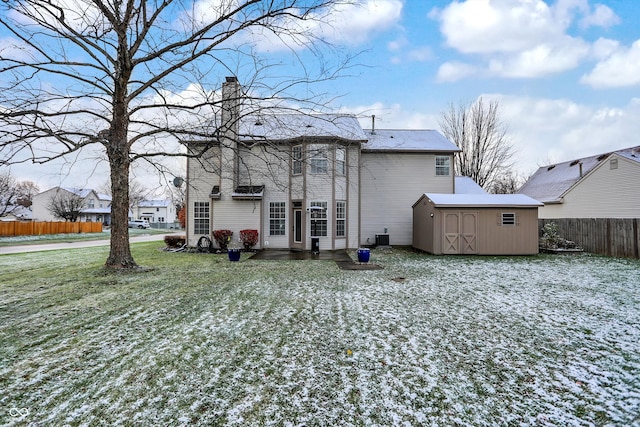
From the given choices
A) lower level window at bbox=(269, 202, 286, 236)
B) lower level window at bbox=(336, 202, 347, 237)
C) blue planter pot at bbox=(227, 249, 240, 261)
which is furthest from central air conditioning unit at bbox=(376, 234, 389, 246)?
blue planter pot at bbox=(227, 249, 240, 261)

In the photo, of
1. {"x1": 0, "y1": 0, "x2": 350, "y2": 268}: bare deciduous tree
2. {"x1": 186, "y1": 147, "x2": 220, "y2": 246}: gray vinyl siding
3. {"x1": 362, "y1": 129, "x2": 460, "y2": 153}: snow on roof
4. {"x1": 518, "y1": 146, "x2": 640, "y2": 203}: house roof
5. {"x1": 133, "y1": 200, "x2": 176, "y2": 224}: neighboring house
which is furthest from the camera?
{"x1": 133, "y1": 200, "x2": 176, "y2": 224}: neighboring house

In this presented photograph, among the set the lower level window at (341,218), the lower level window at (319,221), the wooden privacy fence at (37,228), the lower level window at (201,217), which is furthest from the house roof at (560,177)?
the wooden privacy fence at (37,228)

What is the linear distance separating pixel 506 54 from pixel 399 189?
7.40m

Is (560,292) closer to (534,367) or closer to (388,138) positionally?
Answer: (534,367)

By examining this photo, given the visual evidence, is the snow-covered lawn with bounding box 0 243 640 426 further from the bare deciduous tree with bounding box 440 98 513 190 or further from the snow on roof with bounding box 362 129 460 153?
the bare deciduous tree with bounding box 440 98 513 190

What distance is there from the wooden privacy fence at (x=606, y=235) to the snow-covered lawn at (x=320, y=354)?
722 centimetres

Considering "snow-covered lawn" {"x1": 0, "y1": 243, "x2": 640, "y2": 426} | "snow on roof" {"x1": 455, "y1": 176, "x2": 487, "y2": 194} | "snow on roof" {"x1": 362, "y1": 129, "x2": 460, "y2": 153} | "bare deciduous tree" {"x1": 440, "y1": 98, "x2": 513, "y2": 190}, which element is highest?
"bare deciduous tree" {"x1": 440, "y1": 98, "x2": 513, "y2": 190}

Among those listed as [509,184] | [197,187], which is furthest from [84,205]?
[509,184]

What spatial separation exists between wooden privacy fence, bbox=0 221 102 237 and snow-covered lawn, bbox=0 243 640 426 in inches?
1001

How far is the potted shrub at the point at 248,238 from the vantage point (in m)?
15.3

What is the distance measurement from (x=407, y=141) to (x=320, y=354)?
15775 mm

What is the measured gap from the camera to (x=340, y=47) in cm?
743

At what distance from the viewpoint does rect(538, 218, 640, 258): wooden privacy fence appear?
1310 cm

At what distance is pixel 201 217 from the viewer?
1608 centimetres
